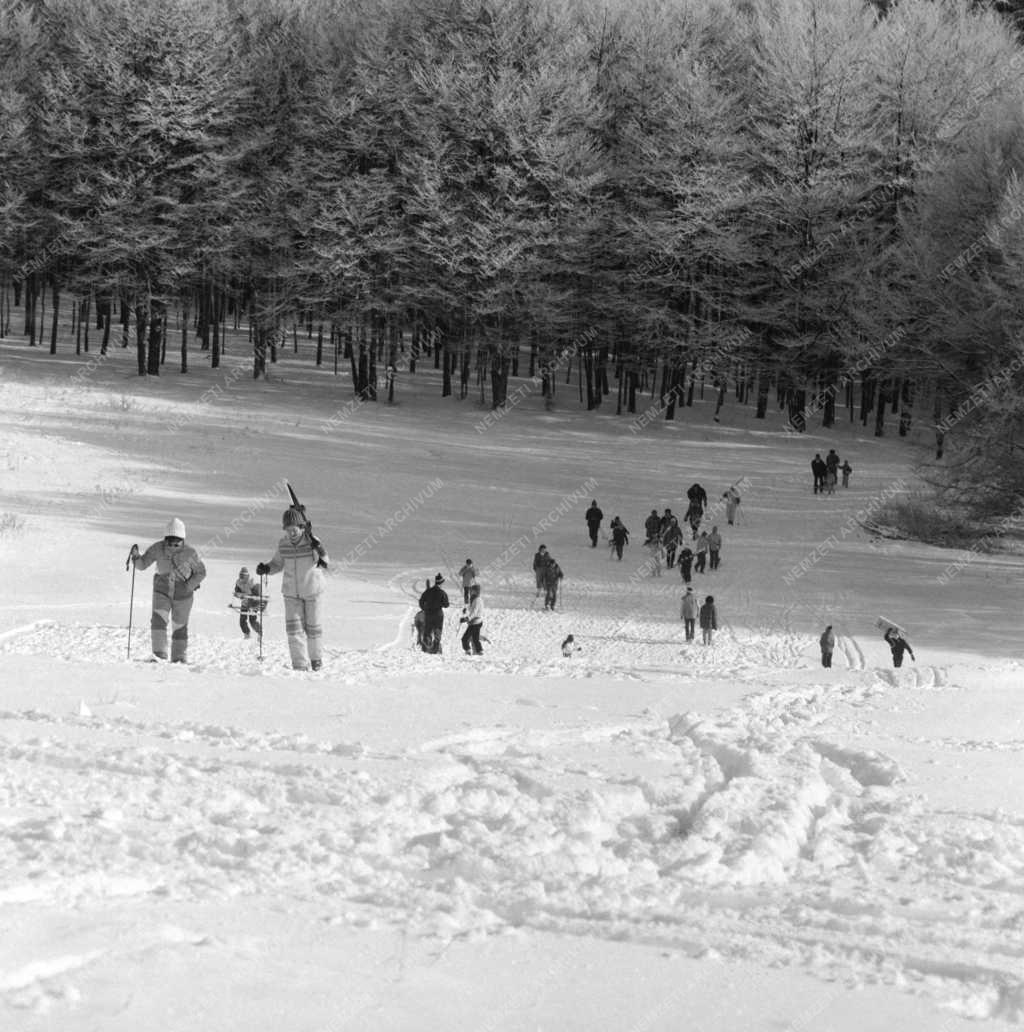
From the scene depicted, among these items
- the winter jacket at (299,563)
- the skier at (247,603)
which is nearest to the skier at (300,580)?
the winter jacket at (299,563)

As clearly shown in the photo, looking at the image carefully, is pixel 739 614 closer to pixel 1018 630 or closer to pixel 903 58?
pixel 1018 630

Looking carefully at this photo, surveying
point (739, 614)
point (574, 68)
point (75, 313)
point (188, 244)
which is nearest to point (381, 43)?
point (574, 68)

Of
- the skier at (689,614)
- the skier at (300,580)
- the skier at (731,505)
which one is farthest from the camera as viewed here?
the skier at (731,505)

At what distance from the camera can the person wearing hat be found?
44.0 feet

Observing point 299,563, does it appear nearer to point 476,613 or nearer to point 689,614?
point 476,613

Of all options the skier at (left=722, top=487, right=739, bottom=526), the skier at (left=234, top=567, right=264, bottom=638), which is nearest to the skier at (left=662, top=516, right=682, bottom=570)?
the skier at (left=722, top=487, right=739, bottom=526)

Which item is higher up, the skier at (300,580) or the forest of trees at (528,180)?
the forest of trees at (528,180)

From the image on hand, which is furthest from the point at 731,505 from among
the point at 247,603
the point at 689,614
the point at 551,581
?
the point at 247,603

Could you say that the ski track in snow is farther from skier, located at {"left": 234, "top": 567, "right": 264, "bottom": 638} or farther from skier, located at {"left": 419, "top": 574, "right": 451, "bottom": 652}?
skier, located at {"left": 234, "top": 567, "right": 264, "bottom": 638}

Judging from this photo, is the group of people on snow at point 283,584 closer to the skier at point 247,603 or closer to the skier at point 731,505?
the skier at point 247,603

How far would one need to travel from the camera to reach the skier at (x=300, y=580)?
13.1 metres

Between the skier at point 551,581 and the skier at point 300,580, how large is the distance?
11665 mm

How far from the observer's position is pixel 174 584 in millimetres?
13469

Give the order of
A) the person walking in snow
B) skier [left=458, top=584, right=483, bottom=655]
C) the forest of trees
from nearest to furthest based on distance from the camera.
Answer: skier [left=458, top=584, right=483, bottom=655] → the person walking in snow → the forest of trees
